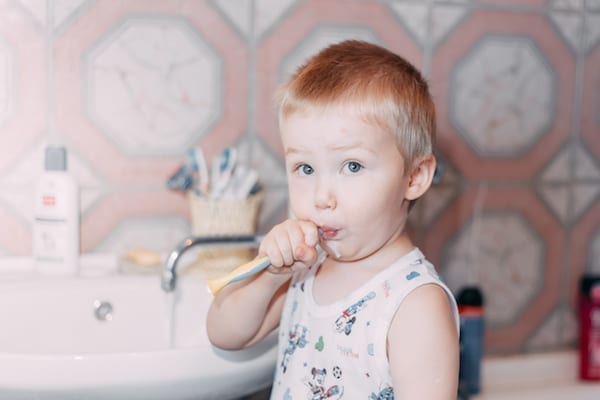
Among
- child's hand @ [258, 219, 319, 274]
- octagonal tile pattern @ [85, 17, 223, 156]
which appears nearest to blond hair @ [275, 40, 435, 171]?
child's hand @ [258, 219, 319, 274]

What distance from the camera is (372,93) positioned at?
2.71ft

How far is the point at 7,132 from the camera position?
1.22m

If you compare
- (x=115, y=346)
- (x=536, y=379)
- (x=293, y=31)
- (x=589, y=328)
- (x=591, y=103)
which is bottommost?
(x=536, y=379)

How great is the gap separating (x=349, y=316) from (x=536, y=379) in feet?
2.94

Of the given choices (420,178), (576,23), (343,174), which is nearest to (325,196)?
(343,174)

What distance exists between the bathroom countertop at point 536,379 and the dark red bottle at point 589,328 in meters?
0.02

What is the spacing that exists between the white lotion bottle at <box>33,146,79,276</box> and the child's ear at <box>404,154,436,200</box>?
1.90ft

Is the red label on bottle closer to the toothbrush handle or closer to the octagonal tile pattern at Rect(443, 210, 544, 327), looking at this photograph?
the toothbrush handle

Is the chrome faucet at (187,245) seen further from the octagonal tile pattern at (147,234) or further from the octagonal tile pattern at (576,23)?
the octagonal tile pattern at (576,23)

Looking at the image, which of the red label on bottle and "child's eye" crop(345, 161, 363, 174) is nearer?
"child's eye" crop(345, 161, 363, 174)

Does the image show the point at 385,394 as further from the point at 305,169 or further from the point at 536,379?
the point at 536,379

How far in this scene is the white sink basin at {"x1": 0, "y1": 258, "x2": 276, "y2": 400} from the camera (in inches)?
33.2

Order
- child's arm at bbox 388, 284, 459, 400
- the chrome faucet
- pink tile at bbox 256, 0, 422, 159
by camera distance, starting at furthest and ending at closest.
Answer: pink tile at bbox 256, 0, 422, 159, the chrome faucet, child's arm at bbox 388, 284, 459, 400

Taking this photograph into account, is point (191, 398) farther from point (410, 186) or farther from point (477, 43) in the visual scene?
point (477, 43)
